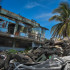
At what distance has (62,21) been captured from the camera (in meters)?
17.2

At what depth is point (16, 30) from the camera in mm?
17625

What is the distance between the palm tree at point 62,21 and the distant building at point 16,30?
5.02 meters

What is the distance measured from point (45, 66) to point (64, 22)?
1450 cm

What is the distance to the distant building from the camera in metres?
15.0

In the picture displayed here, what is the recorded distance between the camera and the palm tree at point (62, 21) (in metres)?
15.3

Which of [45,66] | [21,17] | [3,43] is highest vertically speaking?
[21,17]

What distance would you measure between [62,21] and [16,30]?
896 cm

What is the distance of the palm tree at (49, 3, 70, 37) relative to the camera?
601 inches

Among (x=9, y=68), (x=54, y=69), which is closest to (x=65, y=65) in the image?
(x=54, y=69)

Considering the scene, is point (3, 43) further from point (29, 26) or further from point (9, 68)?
point (9, 68)

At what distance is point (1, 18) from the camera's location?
14930 millimetres

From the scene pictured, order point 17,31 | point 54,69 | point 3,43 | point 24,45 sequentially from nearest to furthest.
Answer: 1. point 54,69
2. point 3,43
3. point 17,31
4. point 24,45

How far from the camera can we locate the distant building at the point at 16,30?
15.0 m

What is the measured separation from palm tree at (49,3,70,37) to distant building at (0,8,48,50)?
16.5 feet
